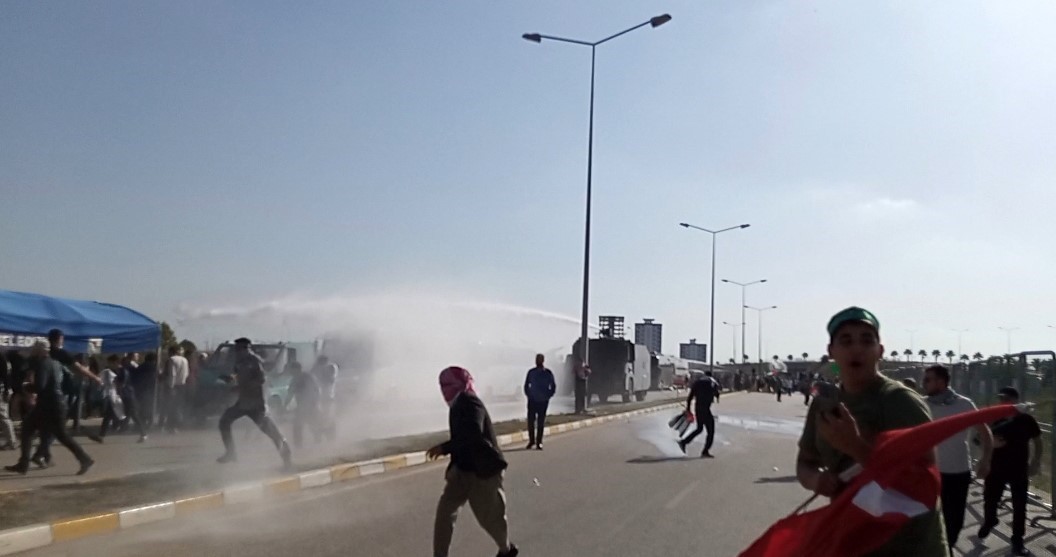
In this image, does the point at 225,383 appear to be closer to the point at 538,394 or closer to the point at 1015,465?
the point at 538,394

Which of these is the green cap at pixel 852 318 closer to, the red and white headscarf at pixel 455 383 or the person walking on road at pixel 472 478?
the person walking on road at pixel 472 478

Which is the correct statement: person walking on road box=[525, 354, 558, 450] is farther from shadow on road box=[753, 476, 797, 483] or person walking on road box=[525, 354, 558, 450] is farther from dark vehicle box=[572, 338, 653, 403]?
dark vehicle box=[572, 338, 653, 403]

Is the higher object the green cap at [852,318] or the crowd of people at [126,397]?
the green cap at [852,318]

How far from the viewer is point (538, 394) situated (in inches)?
752

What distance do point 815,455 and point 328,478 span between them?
11.2m

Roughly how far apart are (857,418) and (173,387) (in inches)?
774

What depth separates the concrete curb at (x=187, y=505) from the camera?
28.3ft

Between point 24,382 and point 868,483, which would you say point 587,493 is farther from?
point 24,382

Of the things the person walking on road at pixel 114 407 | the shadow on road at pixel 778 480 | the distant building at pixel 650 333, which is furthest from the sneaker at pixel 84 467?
the distant building at pixel 650 333

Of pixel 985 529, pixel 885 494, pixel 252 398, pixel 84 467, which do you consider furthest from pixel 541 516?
pixel 885 494

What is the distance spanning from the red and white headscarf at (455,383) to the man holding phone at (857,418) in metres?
4.08

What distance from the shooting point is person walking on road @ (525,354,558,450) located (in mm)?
19125

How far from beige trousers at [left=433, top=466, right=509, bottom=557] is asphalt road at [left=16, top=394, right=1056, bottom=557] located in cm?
127

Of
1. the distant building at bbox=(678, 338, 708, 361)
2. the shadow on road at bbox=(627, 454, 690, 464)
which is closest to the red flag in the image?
the shadow on road at bbox=(627, 454, 690, 464)
